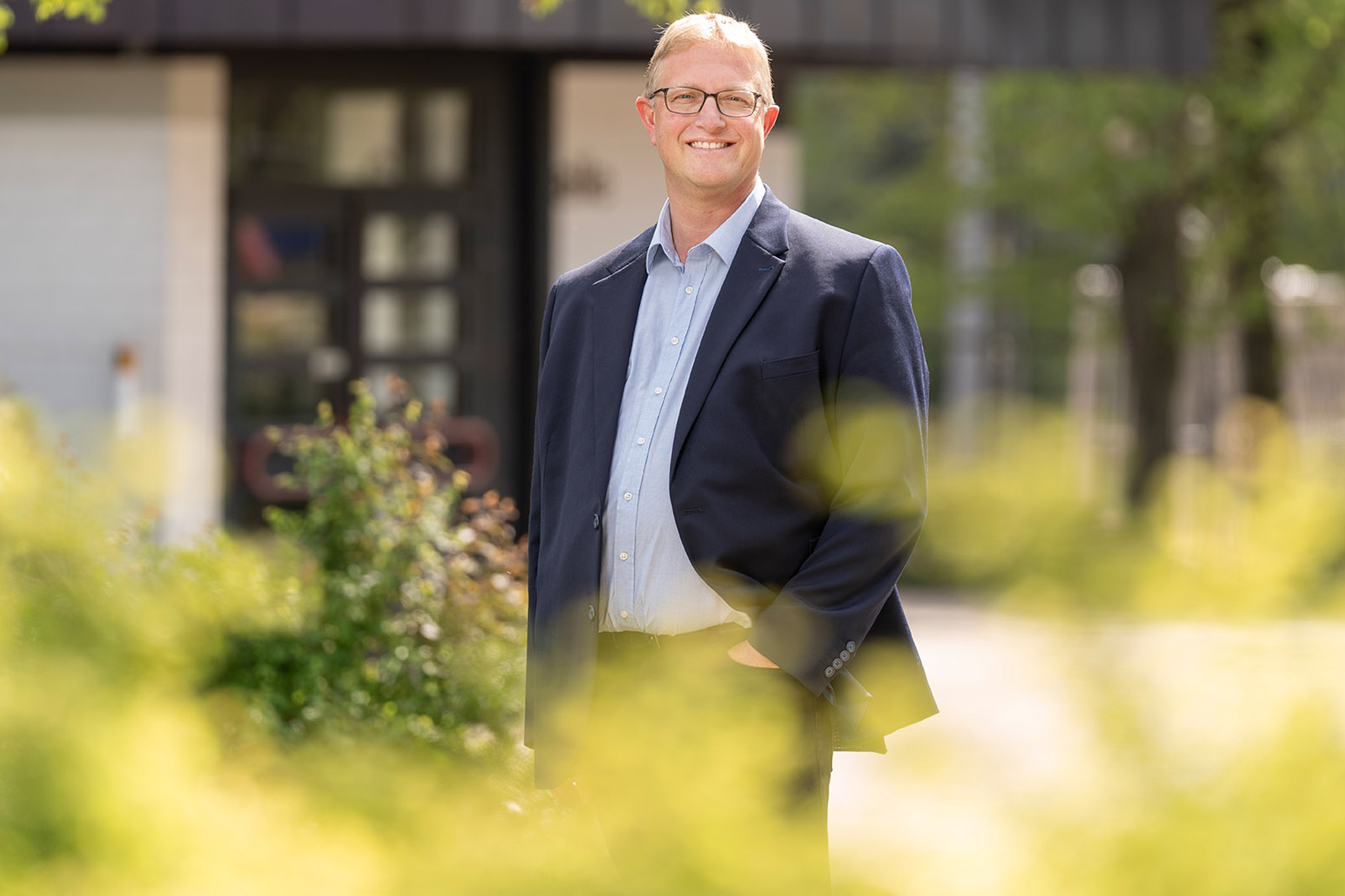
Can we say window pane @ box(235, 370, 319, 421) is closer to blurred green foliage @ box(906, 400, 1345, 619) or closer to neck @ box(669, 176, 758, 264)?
neck @ box(669, 176, 758, 264)

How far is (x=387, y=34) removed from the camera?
22.4ft

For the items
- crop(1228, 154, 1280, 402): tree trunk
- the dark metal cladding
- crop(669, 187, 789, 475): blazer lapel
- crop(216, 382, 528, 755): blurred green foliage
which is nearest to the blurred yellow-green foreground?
crop(669, 187, 789, 475): blazer lapel

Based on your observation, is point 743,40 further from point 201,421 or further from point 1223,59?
point 1223,59

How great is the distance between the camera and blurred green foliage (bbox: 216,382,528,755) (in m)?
4.21

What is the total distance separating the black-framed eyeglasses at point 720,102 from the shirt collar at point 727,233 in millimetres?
151

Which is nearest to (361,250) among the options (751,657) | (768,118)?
(768,118)

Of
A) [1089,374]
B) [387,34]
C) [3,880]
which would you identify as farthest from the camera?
[1089,374]

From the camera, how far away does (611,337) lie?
2496 millimetres

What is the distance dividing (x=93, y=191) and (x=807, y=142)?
19.9m

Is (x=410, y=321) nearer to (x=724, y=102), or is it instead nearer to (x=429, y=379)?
(x=429, y=379)

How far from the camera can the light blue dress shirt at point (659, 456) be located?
2307 mm

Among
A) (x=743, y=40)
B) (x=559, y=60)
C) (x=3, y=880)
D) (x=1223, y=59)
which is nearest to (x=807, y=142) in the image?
(x=1223, y=59)

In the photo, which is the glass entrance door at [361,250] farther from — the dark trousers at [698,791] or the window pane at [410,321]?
the dark trousers at [698,791]

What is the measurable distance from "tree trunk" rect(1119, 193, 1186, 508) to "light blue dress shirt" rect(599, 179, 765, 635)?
1191 centimetres
